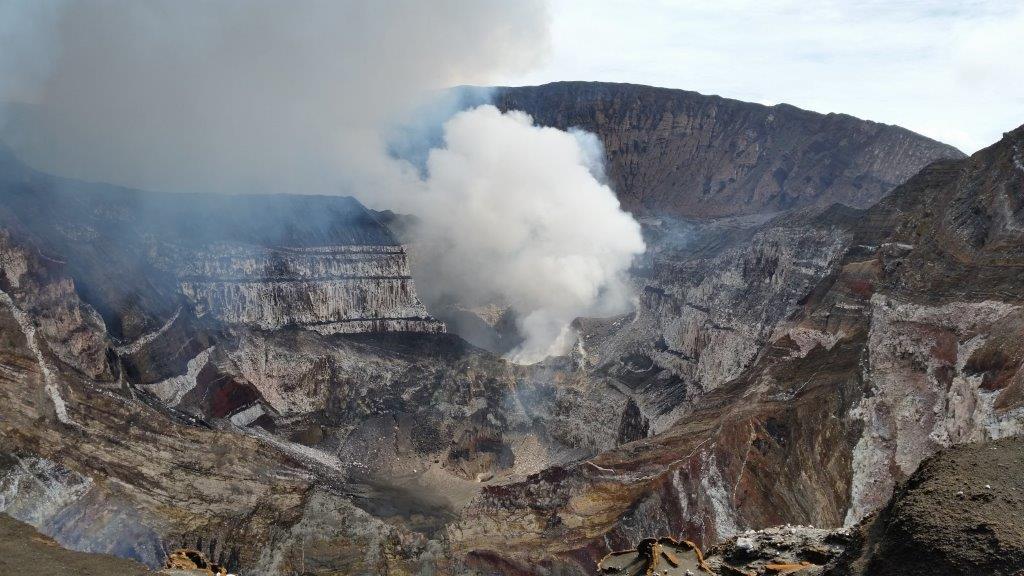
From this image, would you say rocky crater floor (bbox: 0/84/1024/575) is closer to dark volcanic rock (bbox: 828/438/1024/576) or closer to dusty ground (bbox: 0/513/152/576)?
dark volcanic rock (bbox: 828/438/1024/576)

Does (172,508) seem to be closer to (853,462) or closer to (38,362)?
(38,362)

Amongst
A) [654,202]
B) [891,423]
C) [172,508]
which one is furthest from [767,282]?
[654,202]

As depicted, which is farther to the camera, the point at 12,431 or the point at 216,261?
the point at 216,261

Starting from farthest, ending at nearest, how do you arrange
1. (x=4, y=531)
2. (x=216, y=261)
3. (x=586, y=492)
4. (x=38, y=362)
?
(x=216, y=261) < (x=586, y=492) < (x=38, y=362) < (x=4, y=531)

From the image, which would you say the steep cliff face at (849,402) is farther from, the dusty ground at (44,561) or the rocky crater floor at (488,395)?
the dusty ground at (44,561)

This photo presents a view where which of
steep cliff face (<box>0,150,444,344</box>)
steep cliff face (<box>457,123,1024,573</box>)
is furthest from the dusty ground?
steep cliff face (<box>0,150,444,344</box>)

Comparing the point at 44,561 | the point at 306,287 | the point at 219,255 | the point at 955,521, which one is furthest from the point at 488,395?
the point at 955,521
